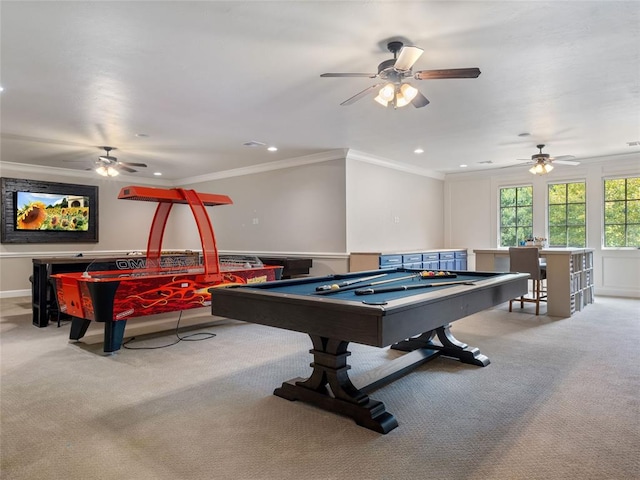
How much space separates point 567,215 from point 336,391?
7.06 m

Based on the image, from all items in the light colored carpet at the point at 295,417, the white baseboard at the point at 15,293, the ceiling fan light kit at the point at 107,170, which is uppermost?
the ceiling fan light kit at the point at 107,170

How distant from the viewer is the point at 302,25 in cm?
264

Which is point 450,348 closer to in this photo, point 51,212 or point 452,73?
point 452,73

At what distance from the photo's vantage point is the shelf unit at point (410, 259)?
6148 mm

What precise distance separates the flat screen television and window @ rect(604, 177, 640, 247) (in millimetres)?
10016

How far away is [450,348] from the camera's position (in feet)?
11.4

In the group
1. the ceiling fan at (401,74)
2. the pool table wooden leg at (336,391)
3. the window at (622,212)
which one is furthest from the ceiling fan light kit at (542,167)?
the pool table wooden leg at (336,391)

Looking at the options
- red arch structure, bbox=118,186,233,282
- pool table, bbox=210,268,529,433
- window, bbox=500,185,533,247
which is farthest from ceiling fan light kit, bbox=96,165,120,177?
window, bbox=500,185,533,247

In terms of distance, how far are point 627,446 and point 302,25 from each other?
3.06 meters

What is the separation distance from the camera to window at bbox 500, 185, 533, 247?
8.09 metres

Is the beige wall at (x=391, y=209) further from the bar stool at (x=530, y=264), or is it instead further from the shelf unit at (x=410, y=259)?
the bar stool at (x=530, y=264)

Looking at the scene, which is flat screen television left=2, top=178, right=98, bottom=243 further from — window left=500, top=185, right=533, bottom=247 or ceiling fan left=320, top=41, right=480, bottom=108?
window left=500, top=185, right=533, bottom=247

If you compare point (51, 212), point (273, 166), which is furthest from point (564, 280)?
point (51, 212)

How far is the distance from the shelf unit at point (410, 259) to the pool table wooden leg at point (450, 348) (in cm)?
232
